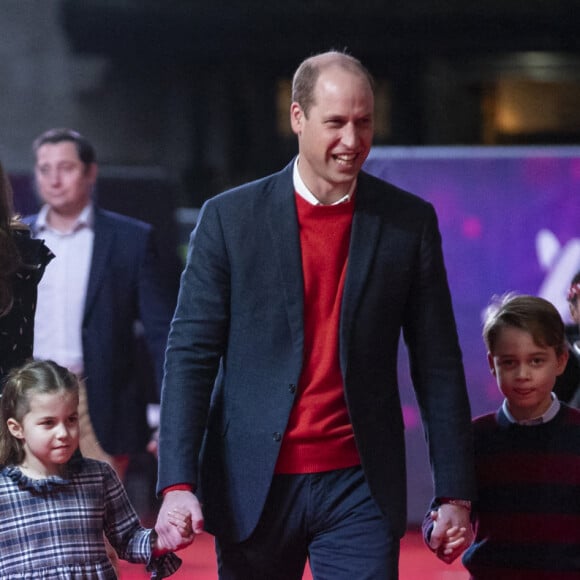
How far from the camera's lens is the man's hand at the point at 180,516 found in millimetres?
2367

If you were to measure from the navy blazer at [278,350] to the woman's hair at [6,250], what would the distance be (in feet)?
1.89

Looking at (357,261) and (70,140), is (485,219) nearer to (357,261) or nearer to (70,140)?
(70,140)

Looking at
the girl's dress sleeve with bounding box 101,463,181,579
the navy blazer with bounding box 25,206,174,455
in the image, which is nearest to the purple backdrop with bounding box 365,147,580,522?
the navy blazer with bounding box 25,206,174,455

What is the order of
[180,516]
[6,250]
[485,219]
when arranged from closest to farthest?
1. [180,516]
2. [6,250]
3. [485,219]

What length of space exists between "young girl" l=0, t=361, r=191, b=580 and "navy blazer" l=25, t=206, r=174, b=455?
1.99m

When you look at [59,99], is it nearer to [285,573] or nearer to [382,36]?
[382,36]

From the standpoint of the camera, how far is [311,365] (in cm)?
245

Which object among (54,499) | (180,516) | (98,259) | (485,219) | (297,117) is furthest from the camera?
(485,219)

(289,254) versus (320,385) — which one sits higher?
(289,254)

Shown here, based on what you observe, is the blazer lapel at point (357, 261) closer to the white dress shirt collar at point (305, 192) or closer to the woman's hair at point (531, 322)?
the white dress shirt collar at point (305, 192)

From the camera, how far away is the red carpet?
4.53 meters

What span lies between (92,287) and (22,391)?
2.02 m

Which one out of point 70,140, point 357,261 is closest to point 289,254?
point 357,261

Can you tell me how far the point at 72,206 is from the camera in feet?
15.4
